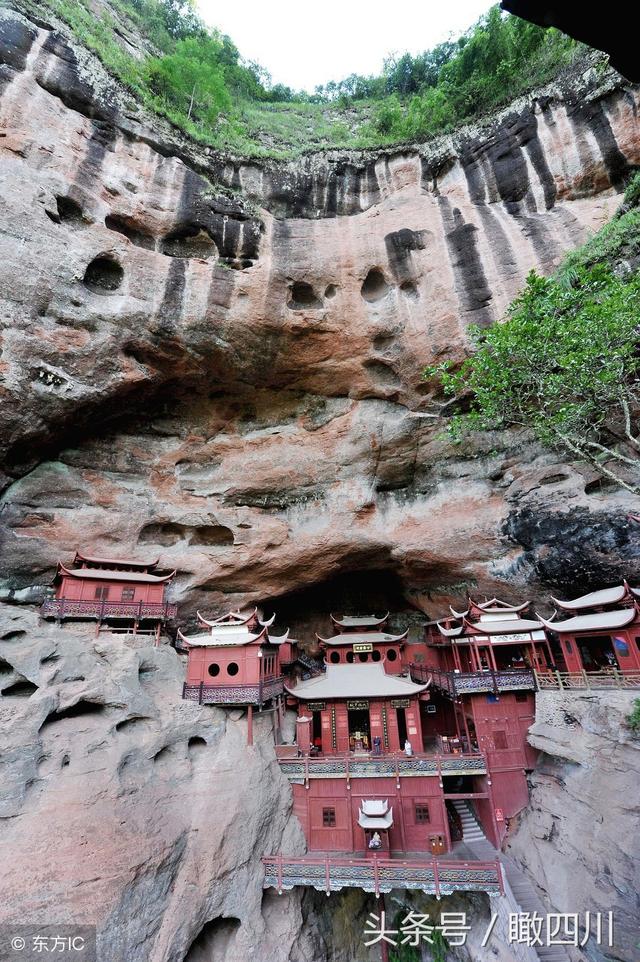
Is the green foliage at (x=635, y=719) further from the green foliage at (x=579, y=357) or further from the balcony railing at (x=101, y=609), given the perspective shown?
the balcony railing at (x=101, y=609)

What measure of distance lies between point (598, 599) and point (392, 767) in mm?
10108

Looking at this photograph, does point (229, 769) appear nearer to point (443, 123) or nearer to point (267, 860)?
point (267, 860)

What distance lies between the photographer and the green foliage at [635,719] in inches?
487

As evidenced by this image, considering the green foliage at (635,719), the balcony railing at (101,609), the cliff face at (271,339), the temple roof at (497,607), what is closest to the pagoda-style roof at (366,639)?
the cliff face at (271,339)

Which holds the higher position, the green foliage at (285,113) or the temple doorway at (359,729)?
the green foliage at (285,113)

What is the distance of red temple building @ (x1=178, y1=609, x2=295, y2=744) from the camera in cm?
1614

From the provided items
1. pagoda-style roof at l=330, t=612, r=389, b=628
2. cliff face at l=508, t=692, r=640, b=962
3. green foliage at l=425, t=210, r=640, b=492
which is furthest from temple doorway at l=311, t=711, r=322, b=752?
green foliage at l=425, t=210, r=640, b=492

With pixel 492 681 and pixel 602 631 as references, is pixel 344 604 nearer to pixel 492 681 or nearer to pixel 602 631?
pixel 492 681

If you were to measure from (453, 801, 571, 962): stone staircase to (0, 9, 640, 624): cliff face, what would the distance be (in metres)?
9.62

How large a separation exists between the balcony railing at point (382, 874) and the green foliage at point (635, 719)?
521 cm

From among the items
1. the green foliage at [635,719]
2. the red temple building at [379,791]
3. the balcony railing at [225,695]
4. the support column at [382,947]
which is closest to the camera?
the green foliage at [635,719]

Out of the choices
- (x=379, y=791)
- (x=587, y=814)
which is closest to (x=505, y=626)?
(x=587, y=814)

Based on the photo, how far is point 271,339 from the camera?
74.5 ft

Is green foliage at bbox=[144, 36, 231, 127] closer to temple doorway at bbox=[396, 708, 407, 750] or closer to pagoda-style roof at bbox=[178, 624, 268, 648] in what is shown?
pagoda-style roof at bbox=[178, 624, 268, 648]
